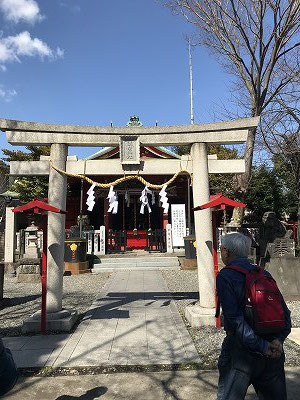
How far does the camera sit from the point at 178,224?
15625 millimetres

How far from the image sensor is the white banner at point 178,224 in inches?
609

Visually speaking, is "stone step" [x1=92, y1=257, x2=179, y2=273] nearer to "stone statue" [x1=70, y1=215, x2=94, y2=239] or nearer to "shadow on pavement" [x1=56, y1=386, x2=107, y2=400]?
"stone statue" [x1=70, y1=215, x2=94, y2=239]

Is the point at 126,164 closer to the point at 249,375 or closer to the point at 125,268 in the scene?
the point at 249,375

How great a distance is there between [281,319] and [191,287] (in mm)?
7786

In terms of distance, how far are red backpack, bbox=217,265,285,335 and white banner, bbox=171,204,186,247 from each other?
13.4 m

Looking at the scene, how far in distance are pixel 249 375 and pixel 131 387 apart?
1.90 metres

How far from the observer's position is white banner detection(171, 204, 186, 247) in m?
15.5

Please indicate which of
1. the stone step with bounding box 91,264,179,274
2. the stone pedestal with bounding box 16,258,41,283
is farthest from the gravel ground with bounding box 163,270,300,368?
the stone pedestal with bounding box 16,258,41,283

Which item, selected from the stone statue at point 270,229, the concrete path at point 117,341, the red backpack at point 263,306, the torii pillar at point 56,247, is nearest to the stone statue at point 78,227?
the concrete path at point 117,341

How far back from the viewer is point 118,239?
53.6 feet

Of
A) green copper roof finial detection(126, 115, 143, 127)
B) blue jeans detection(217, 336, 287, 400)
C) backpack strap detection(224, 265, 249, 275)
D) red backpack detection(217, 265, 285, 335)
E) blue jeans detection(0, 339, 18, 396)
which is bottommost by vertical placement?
blue jeans detection(217, 336, 287, 400)

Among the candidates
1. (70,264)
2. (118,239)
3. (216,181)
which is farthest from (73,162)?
(216,181)

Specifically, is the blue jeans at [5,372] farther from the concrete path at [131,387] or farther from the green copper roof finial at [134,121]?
the green copper roof finial at [134,121]

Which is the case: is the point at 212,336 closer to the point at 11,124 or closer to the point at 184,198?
the point at 11,124
